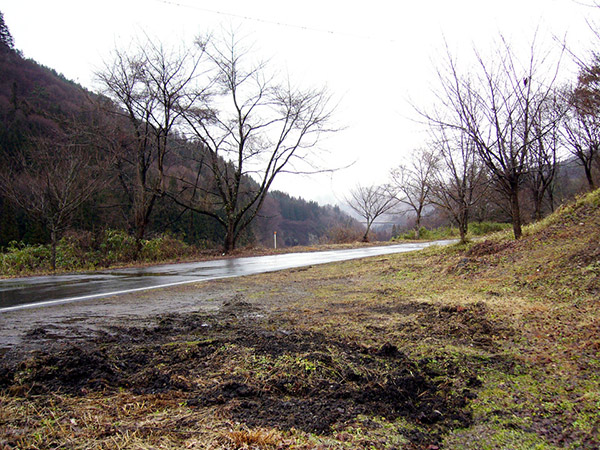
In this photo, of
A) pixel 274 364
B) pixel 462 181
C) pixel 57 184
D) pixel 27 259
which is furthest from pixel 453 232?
pixel 274 364

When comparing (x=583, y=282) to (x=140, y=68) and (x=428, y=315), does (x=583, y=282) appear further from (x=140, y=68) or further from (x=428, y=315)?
(x=140, y=68)

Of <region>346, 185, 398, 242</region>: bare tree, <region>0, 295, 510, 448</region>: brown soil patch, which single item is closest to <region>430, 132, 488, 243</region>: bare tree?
<region>0, 295, 510, 448</region>: brown soil patch

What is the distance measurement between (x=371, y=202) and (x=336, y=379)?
2848cm

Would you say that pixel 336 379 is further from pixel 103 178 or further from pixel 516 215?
pixel 103 178

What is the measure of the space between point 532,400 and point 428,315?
171cm

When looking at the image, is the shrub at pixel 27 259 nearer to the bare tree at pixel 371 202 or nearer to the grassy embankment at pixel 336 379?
the grassy embankment at pixel 336 379

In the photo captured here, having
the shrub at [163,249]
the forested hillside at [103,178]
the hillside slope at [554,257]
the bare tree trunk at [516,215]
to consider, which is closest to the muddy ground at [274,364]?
the hillside slope at [554,257]

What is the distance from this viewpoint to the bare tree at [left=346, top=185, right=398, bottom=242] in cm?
2950

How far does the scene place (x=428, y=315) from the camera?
145 inches

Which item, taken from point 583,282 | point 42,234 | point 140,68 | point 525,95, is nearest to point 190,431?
point 583,282

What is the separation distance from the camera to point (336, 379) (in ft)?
7.40

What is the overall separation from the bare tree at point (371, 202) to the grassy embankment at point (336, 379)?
25.5 meters

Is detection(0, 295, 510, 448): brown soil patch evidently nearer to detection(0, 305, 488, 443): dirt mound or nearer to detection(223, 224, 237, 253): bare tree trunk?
detection(0, 305, 488, 443): dirt mound

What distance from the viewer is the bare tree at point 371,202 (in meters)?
29.5
